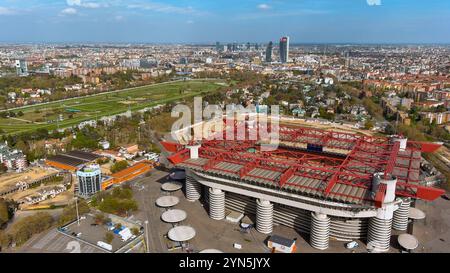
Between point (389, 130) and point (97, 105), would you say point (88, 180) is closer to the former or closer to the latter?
point (389, 130)

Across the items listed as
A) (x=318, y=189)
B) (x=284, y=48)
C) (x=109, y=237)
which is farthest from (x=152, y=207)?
(x=284, y=48)

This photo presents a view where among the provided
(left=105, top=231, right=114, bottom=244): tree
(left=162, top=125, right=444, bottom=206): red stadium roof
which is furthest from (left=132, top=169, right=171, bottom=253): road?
(left=162, top=125, right=444, bottom=206): red stadium roof

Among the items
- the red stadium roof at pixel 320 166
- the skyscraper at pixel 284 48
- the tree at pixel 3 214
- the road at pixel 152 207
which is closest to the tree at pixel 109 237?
the road at pixel 152 207

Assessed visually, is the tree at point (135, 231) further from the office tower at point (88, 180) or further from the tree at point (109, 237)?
the office tower at point (88, 180)

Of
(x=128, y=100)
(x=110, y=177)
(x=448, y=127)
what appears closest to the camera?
(x=110, y=177)
